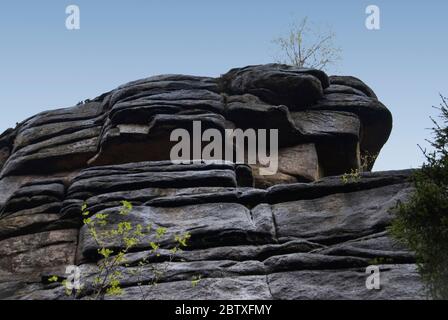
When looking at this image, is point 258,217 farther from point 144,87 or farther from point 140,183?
point 144,87

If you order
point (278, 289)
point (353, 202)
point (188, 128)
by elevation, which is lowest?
point (278, 289)

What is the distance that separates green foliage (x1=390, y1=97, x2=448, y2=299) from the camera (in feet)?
28.1

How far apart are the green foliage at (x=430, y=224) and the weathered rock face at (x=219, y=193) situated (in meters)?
0.74

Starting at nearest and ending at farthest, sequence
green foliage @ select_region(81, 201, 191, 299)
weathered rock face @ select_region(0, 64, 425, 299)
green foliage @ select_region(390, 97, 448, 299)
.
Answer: green foliage @ select_region(390, 97, 448, 299), green foliage @ select_region(81, 201, 191, 299), weathered rock face @ select_region(0, 64, 425, 299)

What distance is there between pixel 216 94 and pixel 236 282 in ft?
32.9

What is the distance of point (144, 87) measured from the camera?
64.5 ft

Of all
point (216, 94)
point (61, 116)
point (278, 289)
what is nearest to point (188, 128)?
point (216, 94)

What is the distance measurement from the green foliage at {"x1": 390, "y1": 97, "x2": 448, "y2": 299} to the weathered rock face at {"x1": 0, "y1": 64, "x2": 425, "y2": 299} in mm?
742

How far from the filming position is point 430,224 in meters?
8.82

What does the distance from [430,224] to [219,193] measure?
5414 millimetres

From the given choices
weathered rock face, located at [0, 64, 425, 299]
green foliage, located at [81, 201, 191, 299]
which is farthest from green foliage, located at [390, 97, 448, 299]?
green foliage, located at [81, 201, 191, 299]

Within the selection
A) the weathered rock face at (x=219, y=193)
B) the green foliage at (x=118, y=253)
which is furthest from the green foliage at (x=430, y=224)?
the green foliage at (x=118, y=253)

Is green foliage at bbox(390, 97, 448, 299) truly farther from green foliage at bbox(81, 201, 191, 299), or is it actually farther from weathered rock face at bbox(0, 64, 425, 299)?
green foliage at bbox(81, 201, 191, 299)

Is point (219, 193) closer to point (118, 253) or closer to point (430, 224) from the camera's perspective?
point (118, 253)
